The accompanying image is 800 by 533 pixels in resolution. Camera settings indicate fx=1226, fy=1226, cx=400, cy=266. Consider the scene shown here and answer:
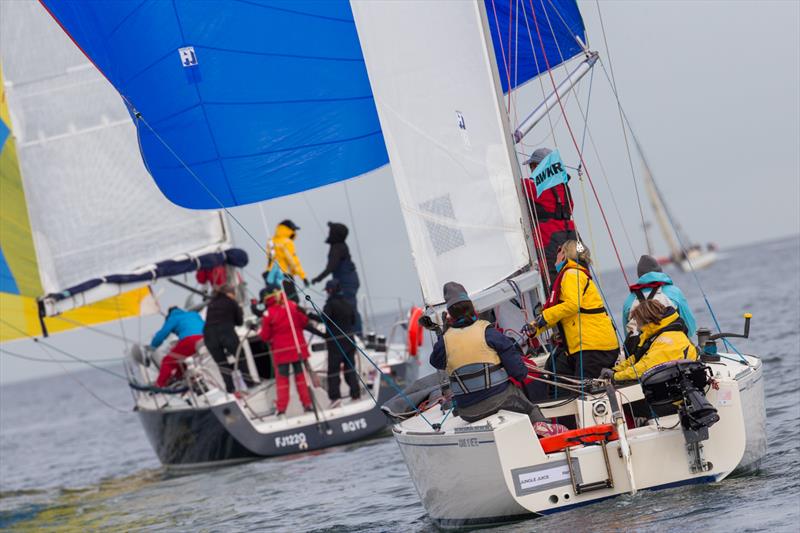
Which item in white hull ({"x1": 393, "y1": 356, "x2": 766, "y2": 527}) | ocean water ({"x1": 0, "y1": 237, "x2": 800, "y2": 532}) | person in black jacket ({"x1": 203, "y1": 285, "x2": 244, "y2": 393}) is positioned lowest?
ocean water ({"x1": 0, "y1": 237, "x2": 800, "y2": 532})

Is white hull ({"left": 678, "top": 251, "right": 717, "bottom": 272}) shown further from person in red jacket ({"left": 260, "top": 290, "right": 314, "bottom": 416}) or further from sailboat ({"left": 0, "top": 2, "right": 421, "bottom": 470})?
person in red jacket ({"left": 260, "top": 290, "right": 314, "bottom": 416})

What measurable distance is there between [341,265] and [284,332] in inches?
42.8

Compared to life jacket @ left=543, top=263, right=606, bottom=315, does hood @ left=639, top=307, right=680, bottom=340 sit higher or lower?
lower

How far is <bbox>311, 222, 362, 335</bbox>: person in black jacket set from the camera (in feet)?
45.1

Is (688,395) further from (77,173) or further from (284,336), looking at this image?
(77,173)

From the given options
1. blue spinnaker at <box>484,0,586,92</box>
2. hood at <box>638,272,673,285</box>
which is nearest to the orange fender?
hood at <box>638,272,673,285</box>

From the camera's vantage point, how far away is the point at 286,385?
44.7ft

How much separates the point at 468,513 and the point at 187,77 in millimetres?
4461

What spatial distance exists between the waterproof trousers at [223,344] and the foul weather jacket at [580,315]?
21.0 ft

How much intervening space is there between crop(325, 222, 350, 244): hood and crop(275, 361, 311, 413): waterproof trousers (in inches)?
55.7

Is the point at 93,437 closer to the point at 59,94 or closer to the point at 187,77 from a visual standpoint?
the point at 59,94

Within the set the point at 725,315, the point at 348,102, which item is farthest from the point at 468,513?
the point at 725,315

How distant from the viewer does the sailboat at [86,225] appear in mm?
15180

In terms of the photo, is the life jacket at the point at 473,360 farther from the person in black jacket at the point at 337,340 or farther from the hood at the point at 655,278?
the person in black jacket at the point at 337,340
